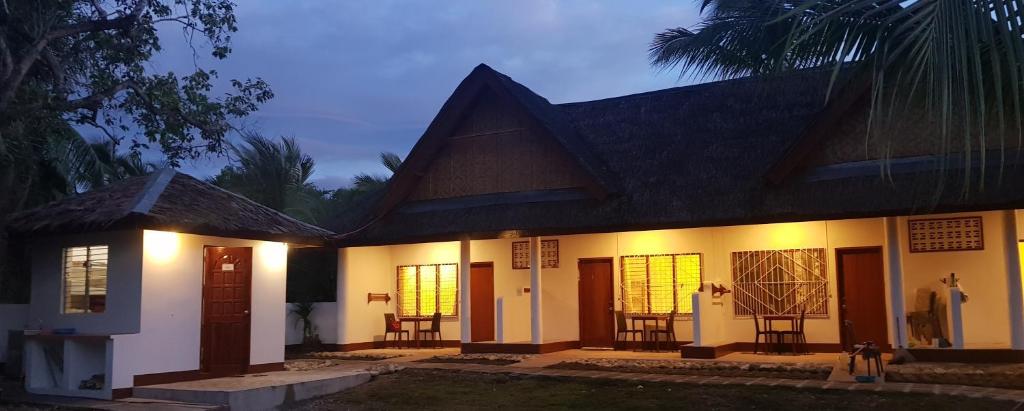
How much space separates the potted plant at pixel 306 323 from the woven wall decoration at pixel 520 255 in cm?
442

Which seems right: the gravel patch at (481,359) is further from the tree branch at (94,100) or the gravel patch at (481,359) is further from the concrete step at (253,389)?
the tree branch at (94,100)

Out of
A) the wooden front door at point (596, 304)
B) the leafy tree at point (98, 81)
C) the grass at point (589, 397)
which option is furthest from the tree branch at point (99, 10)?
the wooden front door at point (596, 304)

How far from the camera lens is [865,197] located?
12.0m

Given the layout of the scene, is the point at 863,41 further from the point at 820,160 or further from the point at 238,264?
the point at 238,264

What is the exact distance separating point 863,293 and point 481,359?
6.42m

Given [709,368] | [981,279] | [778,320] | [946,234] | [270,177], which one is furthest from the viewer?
[270,177]

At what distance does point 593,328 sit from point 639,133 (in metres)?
3.76

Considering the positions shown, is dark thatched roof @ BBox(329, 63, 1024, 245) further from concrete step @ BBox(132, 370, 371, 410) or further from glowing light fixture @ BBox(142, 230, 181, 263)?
glowing light fixture @ BBox(142, 230, 181, 263)

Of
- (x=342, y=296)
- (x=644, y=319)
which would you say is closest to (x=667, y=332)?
(x=644, y=319)

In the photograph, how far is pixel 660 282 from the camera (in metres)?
15.3

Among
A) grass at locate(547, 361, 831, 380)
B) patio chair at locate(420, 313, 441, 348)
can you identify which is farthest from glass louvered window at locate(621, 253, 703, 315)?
patio chair at locate(420, 313, 441, 348)

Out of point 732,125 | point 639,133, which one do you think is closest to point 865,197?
→ point 732,125

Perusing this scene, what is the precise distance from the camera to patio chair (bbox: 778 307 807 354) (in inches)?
539

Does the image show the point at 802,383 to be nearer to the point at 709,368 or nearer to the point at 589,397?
the point at 709,368
